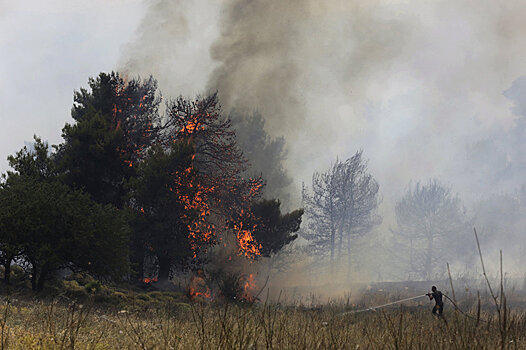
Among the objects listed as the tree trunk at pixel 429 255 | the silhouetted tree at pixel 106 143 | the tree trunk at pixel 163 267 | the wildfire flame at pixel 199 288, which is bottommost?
the wildfire flame at pixel 199 288

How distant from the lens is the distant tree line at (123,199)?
1503cm

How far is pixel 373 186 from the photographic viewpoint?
47062 millimetres

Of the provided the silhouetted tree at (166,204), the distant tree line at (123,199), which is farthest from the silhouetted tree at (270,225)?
the silhouetted tree at (166,204)

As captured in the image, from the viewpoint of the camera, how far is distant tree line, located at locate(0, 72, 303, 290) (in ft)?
49.3

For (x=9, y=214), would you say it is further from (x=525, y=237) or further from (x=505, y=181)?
(x=505, y=181)

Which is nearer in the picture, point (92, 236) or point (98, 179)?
point (92, 236)

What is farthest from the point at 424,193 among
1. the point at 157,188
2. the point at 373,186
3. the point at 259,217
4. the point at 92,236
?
the point at 92,236

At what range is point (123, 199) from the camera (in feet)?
73.6

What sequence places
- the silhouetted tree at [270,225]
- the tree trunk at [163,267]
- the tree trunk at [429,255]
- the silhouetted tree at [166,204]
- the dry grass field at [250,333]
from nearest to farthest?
1. the dry grass field at [250,333]
2. the silhouetted tree at [166,204]
3. the tree trunk at [163,267]
4. the silhouetted tree at [270,225]
5. the tree trunk at [429,255]

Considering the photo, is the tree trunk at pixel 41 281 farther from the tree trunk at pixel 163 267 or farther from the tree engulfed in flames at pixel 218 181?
the tree engulfed in flames at pixel 218 181

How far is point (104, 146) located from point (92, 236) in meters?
7.95

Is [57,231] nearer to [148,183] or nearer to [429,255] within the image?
[148,183]

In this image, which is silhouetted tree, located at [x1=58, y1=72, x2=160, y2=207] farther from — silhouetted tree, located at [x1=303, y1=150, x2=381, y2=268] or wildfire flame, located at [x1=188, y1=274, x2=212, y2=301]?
silhouetted tree, located at [x1=303, y1=150, x2=381, y2=268]

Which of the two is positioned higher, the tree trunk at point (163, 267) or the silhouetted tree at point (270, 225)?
the silhouetted tree at point (270, 225)
